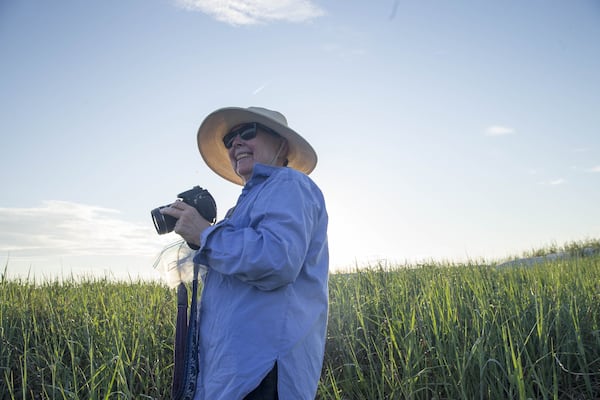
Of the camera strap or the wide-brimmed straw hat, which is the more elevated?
the wide-brimmed straw hat

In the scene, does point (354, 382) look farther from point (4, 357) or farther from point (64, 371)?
point (4, 357)

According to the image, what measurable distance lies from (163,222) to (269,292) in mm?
601

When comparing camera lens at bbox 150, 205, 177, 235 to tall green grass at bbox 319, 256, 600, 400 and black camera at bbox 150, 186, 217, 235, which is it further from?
tall green grass at bbox 319, 256, 600, 400

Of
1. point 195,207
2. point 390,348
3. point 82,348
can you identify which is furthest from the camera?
point 82,348

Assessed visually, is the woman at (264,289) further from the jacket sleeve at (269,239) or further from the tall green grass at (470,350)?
the tall green grass at (470,350)

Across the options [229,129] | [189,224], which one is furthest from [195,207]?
[229,129]

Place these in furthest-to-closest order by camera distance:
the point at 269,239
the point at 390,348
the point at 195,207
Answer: the point at 390,348, the point at 195,207, the point at 269,239

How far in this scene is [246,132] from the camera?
92.4 inches

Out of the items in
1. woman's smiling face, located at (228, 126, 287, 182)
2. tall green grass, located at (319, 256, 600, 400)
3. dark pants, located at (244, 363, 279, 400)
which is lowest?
tall green grass, located at (319, 256, 600, 400)

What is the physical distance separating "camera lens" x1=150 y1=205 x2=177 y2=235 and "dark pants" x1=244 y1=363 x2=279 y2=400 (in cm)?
75

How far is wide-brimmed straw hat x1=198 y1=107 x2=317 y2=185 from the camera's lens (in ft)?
7.82

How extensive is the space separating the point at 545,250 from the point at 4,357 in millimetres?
13516

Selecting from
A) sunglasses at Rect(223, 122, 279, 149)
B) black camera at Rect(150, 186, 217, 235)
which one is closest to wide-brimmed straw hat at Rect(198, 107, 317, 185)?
sunglasses at Rect(223, 122, 279, 149)

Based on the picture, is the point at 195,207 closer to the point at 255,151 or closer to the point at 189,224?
the point at 189,224
